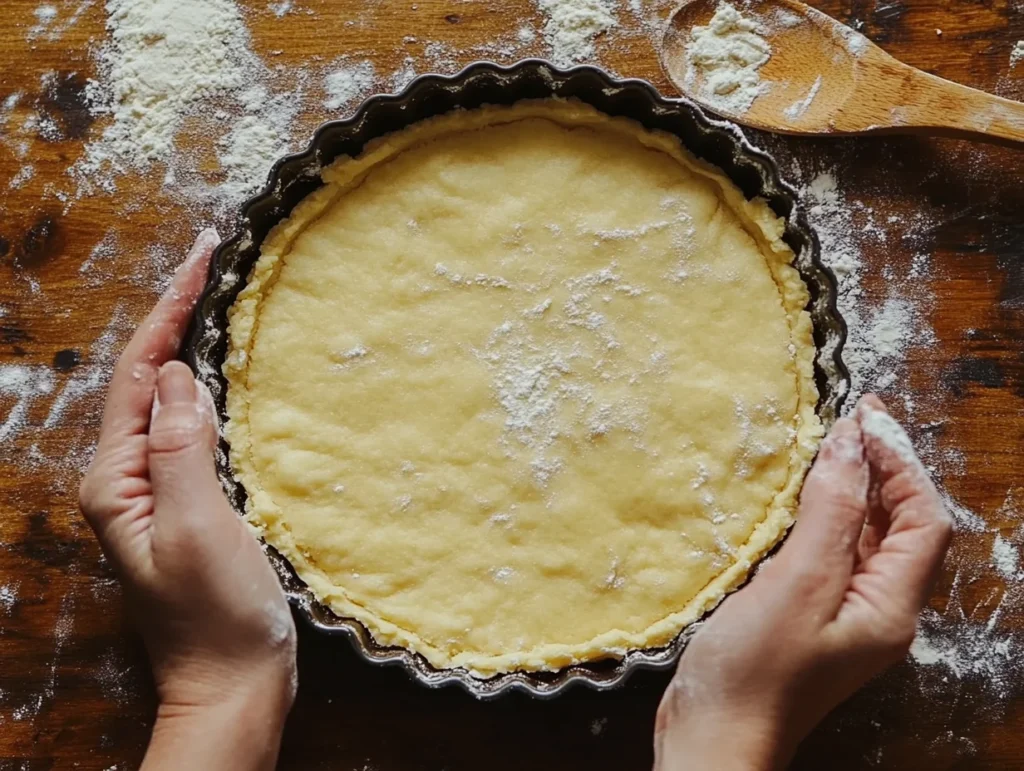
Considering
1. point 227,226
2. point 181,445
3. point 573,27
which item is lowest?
point 181,445

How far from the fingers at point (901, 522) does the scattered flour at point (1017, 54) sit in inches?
30.0

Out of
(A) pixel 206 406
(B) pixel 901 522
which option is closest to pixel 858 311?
(B) pixel 901 522

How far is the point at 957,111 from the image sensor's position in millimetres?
1672

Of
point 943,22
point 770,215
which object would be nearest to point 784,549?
point 770,215

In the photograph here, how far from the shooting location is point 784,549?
1.42 m

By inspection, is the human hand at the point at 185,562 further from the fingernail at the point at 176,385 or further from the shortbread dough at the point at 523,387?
the shortbread dough at the point at 523,387

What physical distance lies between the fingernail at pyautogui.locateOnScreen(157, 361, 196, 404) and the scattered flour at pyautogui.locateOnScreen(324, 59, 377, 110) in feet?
1.91

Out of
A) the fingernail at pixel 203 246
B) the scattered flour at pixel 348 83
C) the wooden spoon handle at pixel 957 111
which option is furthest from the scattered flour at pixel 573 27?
the fingernail at pixel 203 246

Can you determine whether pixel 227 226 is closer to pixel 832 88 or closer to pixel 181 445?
pixel 181 445

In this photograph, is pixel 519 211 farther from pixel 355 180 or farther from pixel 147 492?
pixel 147 492

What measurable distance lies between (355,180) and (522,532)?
656 mm

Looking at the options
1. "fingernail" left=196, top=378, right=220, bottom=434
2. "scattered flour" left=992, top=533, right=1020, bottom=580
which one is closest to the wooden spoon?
"scattered flour" left=992, top=533, right=1020, bottom=580

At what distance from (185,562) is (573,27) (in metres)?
1.14

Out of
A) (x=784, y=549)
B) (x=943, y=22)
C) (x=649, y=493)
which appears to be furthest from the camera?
(x=943, y=22)
